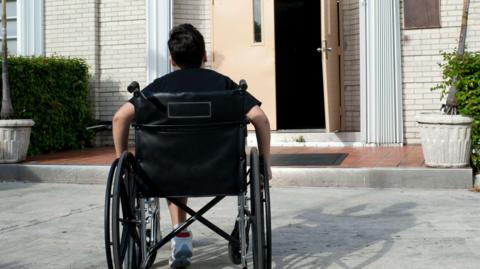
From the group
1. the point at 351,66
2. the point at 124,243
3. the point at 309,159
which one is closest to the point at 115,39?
the point at 351,66

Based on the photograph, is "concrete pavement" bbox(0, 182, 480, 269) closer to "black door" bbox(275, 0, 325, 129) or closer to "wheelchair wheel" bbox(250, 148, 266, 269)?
"wheelchair wheel" bbox(250, 148, 266, 269)

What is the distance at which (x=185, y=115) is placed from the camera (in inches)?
120

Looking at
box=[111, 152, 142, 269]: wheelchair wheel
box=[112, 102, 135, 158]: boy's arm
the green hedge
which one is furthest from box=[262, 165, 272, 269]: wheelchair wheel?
the green hedge

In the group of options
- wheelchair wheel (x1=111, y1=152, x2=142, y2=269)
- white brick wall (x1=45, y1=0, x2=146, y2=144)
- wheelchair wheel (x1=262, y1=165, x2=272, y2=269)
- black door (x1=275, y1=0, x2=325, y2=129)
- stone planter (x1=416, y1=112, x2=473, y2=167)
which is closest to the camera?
wheelchair wheel (x1=111, y1=152, x2=142, y2=269)

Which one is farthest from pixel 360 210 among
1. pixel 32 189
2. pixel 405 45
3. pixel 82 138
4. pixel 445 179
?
pixel 82 138

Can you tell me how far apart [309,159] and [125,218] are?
459 centimetres

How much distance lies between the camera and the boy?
127 inches

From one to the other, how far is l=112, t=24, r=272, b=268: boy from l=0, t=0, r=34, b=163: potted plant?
448 cm

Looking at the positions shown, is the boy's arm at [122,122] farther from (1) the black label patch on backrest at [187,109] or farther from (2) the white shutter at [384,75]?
(2) the white shutter at [384,75]

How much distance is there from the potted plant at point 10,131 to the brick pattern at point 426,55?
4.88 meters

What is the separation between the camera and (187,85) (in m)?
3.23

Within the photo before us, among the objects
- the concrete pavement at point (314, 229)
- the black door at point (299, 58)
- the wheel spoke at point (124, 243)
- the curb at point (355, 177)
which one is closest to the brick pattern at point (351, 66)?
the black door at point (299, 58)

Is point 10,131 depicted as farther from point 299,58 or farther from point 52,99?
point 299,58

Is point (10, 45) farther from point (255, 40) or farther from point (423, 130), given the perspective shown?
point (423, 130)
